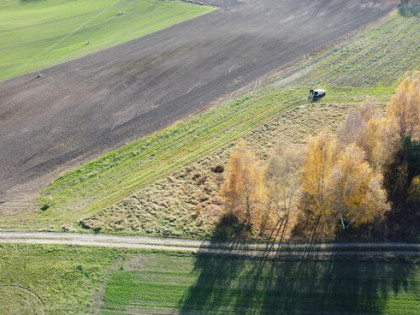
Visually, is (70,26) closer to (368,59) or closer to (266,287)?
(368,59)

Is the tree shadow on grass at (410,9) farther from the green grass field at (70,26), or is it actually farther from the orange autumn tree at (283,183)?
the orange autumn tree at (283,183)

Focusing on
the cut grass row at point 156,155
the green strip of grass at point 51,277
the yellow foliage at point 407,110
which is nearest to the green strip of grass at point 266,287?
the green strip of grass at point 51,277

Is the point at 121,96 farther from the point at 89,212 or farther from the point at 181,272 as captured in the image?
the point at 181,272

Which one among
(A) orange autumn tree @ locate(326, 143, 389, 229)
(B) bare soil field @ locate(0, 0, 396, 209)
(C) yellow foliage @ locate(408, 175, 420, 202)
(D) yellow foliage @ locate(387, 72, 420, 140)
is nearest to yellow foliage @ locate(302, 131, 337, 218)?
(A) orange autumn tree @ locate(326, 143, 389, 229)

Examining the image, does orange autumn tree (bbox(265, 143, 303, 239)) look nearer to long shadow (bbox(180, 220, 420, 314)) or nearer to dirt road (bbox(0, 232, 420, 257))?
dirt road (bbox(0, 232, 420, 257))

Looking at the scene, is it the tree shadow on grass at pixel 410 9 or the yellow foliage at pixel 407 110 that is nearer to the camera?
the yellow foliage at pixel 407 110

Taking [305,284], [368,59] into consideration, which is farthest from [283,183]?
[368,59]
